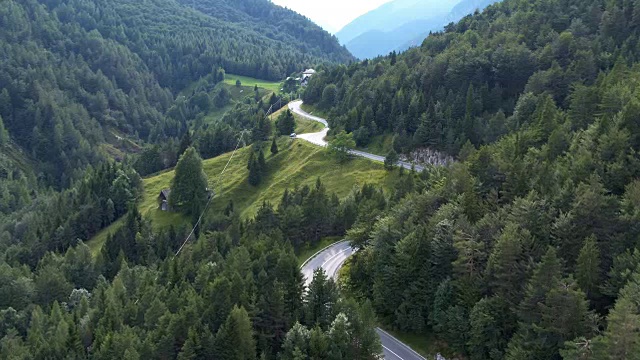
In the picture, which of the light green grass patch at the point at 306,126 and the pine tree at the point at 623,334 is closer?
the pine tree at the point at 623,334

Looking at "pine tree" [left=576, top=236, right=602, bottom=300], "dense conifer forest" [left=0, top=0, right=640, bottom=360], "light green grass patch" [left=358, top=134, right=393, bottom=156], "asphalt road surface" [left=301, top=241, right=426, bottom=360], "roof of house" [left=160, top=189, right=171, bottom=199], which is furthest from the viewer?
"roof of house" [left=160, top=189, right=171, bottom=199]

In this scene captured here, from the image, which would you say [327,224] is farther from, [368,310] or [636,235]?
[636,235]

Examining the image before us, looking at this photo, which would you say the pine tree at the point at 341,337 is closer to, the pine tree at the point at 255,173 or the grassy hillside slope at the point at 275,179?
the grassy hillside slope at the point at 275,179

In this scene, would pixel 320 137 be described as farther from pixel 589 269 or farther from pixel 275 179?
pixel 589 269

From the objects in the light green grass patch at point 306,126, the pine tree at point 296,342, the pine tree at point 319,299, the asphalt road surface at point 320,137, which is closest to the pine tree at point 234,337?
the pine tree at point 296,342

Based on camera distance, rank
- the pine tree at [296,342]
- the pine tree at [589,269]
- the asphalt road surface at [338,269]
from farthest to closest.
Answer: the asphalt road surface at [338,269] → the pine tree at [296,342] → the pine tree at [589,269]

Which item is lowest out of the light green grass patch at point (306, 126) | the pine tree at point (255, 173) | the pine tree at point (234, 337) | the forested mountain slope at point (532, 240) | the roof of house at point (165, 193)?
the roof of house at point (165, 193)

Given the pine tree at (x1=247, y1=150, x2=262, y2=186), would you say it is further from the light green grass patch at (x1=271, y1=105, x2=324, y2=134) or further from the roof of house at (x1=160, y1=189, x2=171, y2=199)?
the light green grass patch at (x1=271, y1=105, x2=324, y2=134)

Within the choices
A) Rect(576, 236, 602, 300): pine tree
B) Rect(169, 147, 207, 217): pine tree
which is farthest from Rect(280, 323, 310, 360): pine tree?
Rect(169, 147, 207, 217): pine tree

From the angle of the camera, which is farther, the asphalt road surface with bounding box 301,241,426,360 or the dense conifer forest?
the asphalt road surface with bounding box 301,241,426,360
